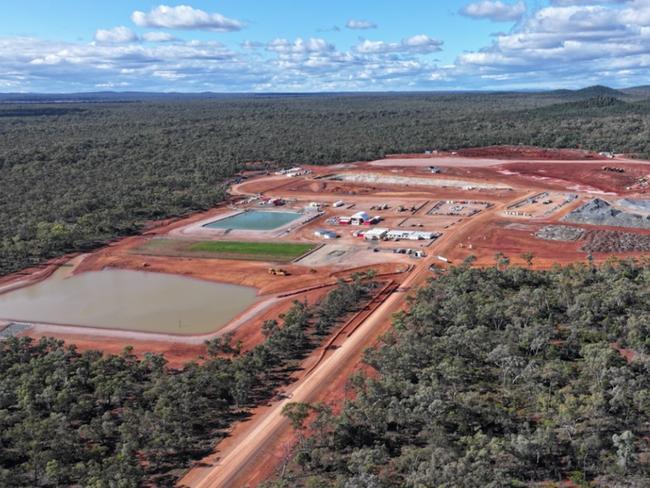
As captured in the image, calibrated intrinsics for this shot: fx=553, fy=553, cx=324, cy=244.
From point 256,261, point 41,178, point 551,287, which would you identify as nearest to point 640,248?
point 551,287

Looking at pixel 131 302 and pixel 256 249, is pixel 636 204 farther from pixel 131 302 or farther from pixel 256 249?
pixel 131 302

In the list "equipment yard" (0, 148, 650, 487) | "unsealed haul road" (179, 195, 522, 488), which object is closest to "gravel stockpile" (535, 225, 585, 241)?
"equipment yard" (0, 148, 650, 487)

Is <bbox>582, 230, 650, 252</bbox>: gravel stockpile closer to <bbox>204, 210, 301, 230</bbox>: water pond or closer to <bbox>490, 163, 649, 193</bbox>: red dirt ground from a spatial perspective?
<bbox>490, 163, 649, 193</bbox>: red dirt ground

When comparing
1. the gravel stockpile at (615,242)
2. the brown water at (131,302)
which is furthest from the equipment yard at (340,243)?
the brown water at (131,302)

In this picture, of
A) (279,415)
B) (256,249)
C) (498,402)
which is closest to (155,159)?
(256,249)

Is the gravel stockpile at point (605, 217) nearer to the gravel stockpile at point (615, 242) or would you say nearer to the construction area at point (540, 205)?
the construction area at point (540, 205)

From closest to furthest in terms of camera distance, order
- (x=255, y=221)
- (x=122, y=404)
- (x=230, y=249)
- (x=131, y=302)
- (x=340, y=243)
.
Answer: (x=122, y=404) < (x=131, y=302) < (x=230, y=249) < (x=340, y=243) < (x=255, y=221)

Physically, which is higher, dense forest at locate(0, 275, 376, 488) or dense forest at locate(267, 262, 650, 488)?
dense forest at locate(267, 262, 650, 488)
